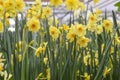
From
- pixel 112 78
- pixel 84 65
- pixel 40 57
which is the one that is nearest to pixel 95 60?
pixel 84 65

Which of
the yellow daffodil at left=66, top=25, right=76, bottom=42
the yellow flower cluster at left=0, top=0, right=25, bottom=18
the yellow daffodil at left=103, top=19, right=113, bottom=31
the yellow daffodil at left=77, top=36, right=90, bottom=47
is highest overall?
the yellow flower cluster at left=0, top=0, right=25, bottom=18

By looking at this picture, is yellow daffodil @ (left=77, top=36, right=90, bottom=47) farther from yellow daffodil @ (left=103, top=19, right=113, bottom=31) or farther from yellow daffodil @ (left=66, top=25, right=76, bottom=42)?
yellow daffodil @ (left=103, top=19, right=113, bottom=31)

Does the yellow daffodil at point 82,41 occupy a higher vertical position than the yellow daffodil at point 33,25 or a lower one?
lower

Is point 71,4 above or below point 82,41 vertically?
→ above

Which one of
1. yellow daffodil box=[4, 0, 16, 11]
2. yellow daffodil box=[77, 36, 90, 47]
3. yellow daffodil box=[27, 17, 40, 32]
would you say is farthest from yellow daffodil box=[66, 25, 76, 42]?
yellow daffodil box=[4, 0, 16, 11]

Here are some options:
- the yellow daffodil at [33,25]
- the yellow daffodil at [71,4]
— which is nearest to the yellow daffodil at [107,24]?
the yellow daffodil at [71,4]

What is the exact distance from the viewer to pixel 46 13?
139 cm

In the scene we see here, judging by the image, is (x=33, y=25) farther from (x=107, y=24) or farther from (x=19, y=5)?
(x=107, y=24)

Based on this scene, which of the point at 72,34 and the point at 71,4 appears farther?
the point at 71,4

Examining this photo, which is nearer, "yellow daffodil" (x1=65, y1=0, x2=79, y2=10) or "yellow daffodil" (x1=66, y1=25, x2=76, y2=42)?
"yellow daffodil" (x1=66, y1=25, x2=76, y2=42)

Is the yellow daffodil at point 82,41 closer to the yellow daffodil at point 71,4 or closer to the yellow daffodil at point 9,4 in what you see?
the yellow daffodil at point 71,4

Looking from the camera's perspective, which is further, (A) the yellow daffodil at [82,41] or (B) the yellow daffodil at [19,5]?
(B) the yellow daffodil at [19,5]

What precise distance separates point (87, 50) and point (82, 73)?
0.80 feet

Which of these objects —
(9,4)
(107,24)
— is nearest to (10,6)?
(9,4)
